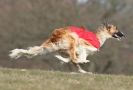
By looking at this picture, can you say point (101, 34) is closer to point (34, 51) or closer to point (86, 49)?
point (86, 49)

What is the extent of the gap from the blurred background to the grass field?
19735mm

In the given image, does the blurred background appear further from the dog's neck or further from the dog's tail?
the dog's tail

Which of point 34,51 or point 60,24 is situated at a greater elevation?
point 60,24

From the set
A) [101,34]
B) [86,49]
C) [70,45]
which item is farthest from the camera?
[101,34]

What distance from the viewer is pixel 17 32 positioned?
103 feet

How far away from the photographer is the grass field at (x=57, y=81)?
31.2 ft

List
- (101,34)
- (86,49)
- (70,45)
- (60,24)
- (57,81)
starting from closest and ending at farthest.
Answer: (57,81) → (70,45) → (86,49) → (101,34) → (60,24)

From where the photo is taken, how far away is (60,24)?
30.6 m

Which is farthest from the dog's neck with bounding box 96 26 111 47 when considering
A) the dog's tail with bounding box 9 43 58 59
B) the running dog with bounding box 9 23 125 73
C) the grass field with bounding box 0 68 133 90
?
the grass field with bounding box 0 68 133 90

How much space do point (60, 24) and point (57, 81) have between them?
2065 cm

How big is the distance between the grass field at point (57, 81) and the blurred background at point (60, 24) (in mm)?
19735

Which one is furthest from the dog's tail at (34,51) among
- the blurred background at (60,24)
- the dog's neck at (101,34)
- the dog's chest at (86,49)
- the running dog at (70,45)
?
the blurred background at (60,24)

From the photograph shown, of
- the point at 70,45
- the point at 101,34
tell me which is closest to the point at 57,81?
the point at 70,45

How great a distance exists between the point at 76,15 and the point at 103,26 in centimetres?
1895
